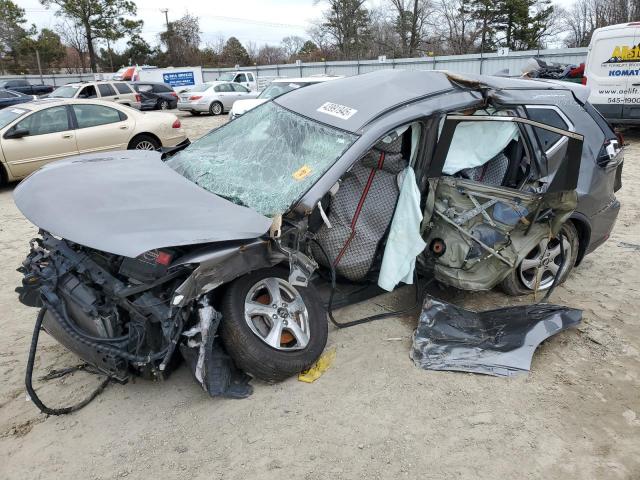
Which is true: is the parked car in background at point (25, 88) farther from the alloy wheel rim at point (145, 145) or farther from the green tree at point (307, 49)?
the green tree at point (307, 49)

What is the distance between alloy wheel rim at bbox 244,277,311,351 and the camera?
3.00 m

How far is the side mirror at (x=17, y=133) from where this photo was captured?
8.04 meters

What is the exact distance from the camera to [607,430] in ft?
9.11

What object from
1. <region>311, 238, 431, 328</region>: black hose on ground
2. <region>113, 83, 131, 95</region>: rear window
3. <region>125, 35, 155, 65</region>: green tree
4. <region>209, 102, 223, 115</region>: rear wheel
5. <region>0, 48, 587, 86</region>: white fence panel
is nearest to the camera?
<region>311, 238, 431, 328</region>: black hose on ground

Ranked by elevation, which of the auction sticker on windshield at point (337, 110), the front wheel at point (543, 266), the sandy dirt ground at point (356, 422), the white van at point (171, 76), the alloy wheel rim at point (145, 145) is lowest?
the sandy dirt ground at point (356, 422)

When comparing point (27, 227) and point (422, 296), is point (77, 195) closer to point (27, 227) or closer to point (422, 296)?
point (422, 296)

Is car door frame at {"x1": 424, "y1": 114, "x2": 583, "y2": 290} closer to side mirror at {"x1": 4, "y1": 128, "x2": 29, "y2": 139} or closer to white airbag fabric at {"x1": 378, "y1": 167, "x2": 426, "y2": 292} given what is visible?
white airbag fabric at {"x1": 378, "y1": 167, "x2": 426, "y2": 292}

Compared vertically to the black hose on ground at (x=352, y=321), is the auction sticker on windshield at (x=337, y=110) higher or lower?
higher

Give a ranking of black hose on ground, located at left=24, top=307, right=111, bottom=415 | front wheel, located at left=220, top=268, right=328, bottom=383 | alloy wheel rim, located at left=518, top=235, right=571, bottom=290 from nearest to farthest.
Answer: black hose on ground, located at left=24, top=307, right=111, bottom=415 → front wheel, located at left=220, top=268, right=328, bottom=383 → alloy wheel rim, located at left=518, top=235, right=571, bottom=290

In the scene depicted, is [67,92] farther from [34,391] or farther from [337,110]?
[34,391]

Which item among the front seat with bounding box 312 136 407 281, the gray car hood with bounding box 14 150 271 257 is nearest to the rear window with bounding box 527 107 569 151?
the front seat with bounding box 312 136 407 281

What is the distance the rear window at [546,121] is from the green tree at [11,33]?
167 feet

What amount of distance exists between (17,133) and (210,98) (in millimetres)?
12863

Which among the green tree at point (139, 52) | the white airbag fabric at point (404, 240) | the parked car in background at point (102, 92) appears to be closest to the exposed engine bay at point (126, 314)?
the white airbag fabric at point (404, 240)
